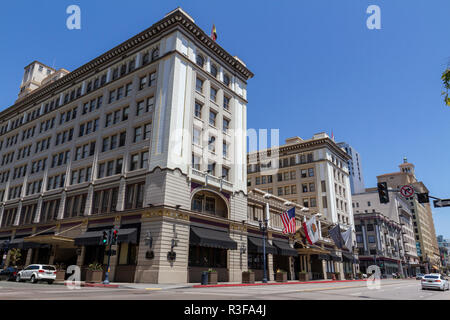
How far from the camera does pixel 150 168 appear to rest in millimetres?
32031

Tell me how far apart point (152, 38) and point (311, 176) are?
42483 millimetres

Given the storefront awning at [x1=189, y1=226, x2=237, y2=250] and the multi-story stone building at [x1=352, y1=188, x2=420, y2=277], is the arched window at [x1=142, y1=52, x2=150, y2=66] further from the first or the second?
the multi-story stone building at [x1=352, y1=188, x2=420, y2=277]

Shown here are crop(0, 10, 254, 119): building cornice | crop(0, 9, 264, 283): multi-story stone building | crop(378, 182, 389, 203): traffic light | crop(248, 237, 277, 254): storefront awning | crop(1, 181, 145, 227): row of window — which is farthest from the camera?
crop(248, 237, 277, 254): storefront awning

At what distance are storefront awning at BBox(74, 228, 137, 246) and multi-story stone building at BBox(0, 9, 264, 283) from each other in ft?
0.41

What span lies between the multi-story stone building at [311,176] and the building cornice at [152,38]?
1092 inches

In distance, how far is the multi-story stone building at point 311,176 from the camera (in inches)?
2569

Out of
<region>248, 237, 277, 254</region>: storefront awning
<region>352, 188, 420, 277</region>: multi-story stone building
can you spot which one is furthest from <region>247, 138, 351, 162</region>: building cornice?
<region>248, 237, 277, 254</region>: storefront awning

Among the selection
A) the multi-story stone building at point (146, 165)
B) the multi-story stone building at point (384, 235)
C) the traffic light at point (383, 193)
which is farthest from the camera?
the multi-story stone building at point (384, 235)

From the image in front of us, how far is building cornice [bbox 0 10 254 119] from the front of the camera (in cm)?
3719

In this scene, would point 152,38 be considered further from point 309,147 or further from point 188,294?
point 309,147

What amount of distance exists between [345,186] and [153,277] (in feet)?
187

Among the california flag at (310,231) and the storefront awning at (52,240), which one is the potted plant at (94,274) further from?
the california flag at (310,231)

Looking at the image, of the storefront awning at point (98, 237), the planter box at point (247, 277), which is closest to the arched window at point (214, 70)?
the storefront awning at point (98, 237)

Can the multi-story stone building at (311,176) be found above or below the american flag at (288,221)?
above
